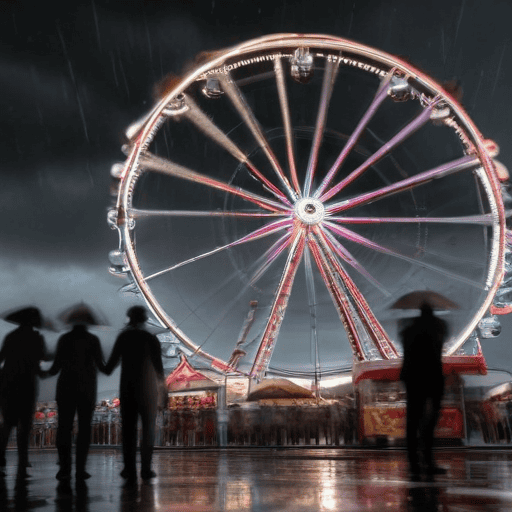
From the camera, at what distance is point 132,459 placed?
4.87m

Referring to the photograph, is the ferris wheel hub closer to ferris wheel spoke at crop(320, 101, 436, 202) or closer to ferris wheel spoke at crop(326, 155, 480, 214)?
ferris wheel spoke at crop(326, 155, 480, 214)

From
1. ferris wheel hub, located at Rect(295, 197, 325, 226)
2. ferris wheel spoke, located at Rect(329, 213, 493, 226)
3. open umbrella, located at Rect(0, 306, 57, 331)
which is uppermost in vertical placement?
ferris wheel hub, located at Rect(295, 197, 325, 226)

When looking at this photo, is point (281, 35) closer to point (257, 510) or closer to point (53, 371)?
point (53, 371)

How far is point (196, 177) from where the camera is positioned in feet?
51.6

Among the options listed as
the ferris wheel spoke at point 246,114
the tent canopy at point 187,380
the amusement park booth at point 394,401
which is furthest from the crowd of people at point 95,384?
the tent canopy at point 187,380

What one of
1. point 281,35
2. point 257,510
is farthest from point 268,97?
point 257,510

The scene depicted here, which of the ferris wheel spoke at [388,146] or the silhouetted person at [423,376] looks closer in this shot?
the silhouetted person at [423,376]

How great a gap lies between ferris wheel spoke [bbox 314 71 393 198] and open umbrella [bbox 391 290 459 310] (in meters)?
10.6

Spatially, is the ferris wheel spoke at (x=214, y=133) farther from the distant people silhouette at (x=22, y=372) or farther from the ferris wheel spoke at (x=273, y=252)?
the distant people silhouette at (x=22, y=372)

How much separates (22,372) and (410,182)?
12150mm

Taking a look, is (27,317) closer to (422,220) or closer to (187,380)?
(422,220)

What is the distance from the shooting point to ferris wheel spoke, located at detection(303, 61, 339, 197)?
16.0 metres

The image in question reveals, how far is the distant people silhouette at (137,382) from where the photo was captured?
495 cm

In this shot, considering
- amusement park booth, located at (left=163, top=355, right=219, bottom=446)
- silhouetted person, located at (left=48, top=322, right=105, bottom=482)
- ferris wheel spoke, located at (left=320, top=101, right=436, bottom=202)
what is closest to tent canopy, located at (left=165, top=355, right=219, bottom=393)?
amusement park booth, located at (left=163, top=355, right=219, bottom=446)
